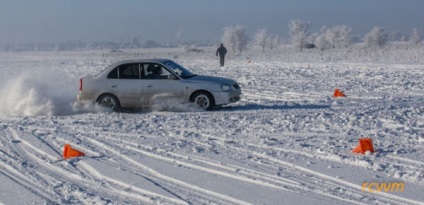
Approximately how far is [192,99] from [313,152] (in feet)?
19.9

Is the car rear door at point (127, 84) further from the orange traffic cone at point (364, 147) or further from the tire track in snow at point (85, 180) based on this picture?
the orange traffic cone at point (364, 147)

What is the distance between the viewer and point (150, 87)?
46.6ft

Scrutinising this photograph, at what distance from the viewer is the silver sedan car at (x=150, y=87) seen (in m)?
14.1

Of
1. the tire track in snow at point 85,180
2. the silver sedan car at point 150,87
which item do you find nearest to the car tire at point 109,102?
the silver sedan car at point 150,87

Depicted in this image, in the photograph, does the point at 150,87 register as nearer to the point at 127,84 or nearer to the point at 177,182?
the point at 127,84

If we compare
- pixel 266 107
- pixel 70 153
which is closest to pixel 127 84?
pixel 266 107

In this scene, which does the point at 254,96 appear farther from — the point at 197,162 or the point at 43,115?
the point at 197,162

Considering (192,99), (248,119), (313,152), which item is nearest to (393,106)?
(248,119)

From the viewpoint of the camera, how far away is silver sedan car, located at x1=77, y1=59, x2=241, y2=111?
1409cm

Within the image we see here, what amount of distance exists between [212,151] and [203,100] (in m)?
5.31

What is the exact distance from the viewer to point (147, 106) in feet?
47.2

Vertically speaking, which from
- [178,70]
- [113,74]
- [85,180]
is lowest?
[85,180]

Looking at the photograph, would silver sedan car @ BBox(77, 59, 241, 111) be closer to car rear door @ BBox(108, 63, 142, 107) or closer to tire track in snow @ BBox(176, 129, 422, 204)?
car rear door @ BBox(108, 63, 142, 107)

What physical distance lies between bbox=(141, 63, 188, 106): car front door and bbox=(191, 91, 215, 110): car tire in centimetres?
28
